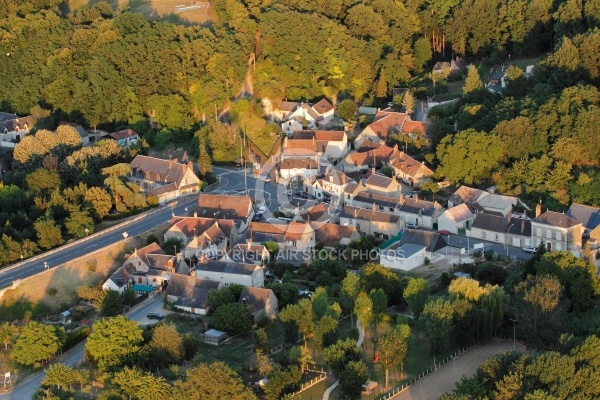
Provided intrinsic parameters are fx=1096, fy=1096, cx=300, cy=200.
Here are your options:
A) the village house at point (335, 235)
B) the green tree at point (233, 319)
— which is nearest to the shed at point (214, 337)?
the green tree at point (233, 319)

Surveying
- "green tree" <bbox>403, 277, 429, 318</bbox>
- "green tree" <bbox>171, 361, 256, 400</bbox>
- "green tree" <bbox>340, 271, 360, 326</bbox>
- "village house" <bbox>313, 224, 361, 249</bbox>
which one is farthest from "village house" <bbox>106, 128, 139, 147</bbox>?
"green tree" <bbox>171, 361, 256, 400</bbox>

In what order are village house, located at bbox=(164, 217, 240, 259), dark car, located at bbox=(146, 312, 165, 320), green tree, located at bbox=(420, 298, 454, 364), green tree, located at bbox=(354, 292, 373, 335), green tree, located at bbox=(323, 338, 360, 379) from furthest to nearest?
village house, located at bbox=(164, 217, 240, 259) → dark car, located at bbox=(146, 312, 165, 320) → green tree, located at bbox=(354, 292, 373, 335) → green tree, located at bbox=(420, 298, 454, 364) → green tree, located at bbox=(323, 338, 360, 379)

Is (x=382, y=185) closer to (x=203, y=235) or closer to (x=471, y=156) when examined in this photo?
(x=471, y=156)

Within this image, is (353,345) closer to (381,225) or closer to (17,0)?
(381,225)

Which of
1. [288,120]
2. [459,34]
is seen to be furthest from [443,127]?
[459,34]

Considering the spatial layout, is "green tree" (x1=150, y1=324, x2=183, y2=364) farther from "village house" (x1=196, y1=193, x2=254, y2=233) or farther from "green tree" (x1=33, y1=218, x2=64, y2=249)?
"village house" (x1=196, y1=193, x2=254, y2=233)

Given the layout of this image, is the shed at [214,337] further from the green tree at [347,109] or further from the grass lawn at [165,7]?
the grass lawn at [165,7]
